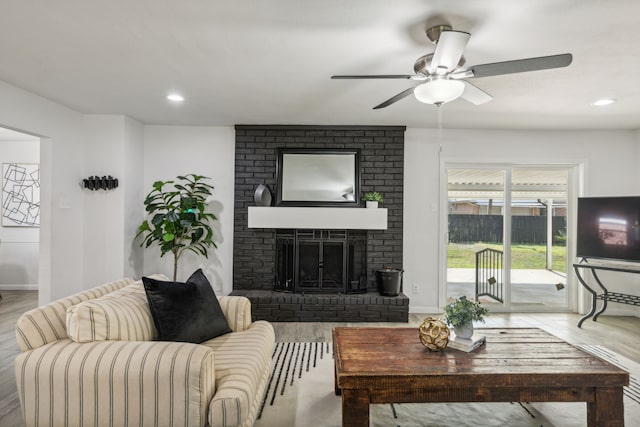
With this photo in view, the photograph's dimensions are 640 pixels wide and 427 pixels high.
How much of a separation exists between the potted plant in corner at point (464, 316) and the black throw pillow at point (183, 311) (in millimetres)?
1455

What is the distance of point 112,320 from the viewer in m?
1.97

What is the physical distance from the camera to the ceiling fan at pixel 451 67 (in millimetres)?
1926

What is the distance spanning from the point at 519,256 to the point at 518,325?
1.04 meters

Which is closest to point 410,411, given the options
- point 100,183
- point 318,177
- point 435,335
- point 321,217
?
point 435,335

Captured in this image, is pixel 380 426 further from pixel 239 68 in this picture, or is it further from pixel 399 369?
pixel 239 68

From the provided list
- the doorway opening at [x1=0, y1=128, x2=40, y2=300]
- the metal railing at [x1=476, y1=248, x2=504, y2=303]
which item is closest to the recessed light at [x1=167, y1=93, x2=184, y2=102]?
the doorway opening at [x1=0, y1=128, x2=40, y2=300]

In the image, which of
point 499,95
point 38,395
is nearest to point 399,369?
point 38,395

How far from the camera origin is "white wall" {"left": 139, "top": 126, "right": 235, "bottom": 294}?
4891mm

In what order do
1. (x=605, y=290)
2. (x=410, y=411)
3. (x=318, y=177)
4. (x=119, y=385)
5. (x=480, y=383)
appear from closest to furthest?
(x=119, y=385) → (x=480, y=383) → (x=410, y=411) → (x=605, y=290) → (x=318, y=177)

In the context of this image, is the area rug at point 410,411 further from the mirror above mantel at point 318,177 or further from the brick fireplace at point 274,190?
the mirror above mantel at point 318,177

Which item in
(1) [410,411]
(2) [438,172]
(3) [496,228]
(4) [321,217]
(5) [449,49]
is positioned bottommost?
(1) [410,411]

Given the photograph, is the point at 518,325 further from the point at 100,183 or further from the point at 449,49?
the point at 100,183

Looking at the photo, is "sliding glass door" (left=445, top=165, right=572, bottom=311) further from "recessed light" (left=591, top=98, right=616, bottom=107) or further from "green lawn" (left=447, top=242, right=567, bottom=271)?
"recessed light" (left=591, top=98, right=616, bottom=107)

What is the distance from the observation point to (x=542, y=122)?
4469 mm
